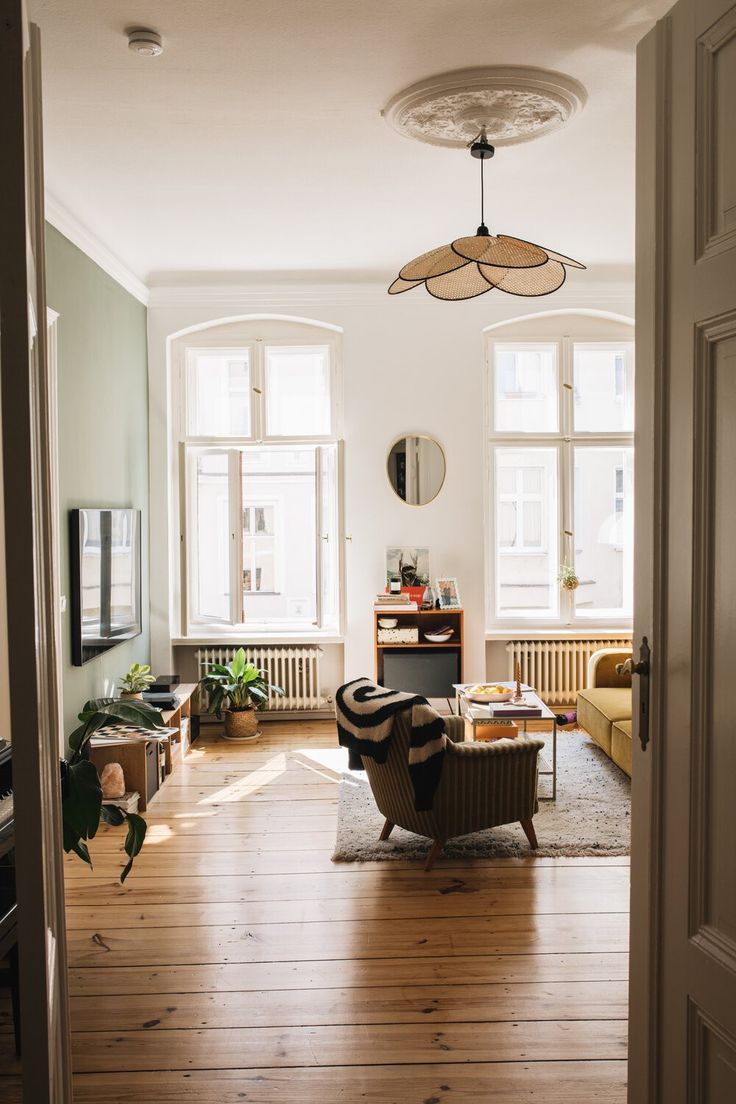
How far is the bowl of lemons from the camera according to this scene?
5195mm

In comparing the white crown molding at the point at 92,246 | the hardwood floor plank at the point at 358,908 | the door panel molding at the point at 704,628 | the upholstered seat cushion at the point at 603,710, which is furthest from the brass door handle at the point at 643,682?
the white crown molding at the point at 92,246

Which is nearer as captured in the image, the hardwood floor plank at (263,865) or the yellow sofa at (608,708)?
the hardwood floor plank at (263,865)

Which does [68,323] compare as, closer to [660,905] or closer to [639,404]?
[639,404]

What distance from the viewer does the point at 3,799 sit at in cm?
243

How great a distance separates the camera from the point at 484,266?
416 cm

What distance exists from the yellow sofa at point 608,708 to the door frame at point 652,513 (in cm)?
344

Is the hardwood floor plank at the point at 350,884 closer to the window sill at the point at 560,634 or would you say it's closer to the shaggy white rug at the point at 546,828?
the shaggy white rug at the point at 546,828

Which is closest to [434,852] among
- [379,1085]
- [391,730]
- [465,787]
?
[465,787]

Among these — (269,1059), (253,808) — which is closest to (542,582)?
(253,808)

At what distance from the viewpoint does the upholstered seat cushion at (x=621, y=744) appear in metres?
5.21

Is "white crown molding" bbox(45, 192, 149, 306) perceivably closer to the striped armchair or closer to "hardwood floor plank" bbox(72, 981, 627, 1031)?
the striped armchair

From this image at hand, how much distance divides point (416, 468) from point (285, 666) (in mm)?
1819

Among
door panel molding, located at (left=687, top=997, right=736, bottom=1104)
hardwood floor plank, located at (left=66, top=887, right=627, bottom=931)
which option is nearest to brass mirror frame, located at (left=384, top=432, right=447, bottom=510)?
hardwood floor plank, located at (left=66, top=887, right=627, bottom=931)

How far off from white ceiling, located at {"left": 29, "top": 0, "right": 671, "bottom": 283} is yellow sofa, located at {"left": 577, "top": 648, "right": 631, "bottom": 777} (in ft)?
8.97
